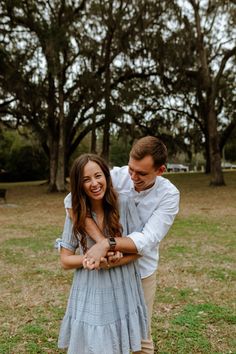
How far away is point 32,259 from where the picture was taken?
718cm

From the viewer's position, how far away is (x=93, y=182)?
216 cm

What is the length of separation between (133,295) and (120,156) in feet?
144

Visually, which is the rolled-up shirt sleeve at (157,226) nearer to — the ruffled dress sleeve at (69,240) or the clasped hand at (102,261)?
the clasped hand at (102,261)

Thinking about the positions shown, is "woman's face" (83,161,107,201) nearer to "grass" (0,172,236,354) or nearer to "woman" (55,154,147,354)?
"woman" (55,154,147,354)

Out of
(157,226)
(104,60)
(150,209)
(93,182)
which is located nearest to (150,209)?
(150,209)

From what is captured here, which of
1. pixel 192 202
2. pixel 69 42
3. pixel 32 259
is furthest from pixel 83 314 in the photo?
pixel 69 42

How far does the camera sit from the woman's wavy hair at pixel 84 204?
2.17 meters

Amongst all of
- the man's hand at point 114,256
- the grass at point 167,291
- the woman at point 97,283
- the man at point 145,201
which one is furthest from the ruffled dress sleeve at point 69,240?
the grass at point 167,291

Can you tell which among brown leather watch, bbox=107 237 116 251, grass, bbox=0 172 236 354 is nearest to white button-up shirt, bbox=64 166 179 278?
brown leather watch, bbox=107 237 116 251

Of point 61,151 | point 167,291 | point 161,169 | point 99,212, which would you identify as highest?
point 61,151

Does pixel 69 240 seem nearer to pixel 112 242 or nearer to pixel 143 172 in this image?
pixel 112 242

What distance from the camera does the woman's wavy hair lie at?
2.17 metres

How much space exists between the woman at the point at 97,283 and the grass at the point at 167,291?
1652 mm

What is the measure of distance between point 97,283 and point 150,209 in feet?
1.64
